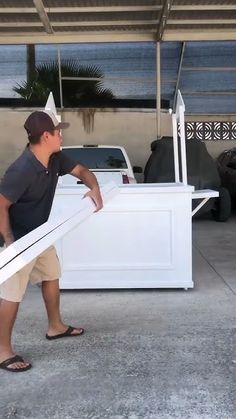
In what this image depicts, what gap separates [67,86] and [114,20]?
377 cm

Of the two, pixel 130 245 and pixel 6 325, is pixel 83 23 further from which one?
pixel 6 325

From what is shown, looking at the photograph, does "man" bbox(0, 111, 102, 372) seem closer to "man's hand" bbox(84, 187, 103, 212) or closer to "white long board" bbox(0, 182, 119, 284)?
"man's hand" bbox(84, 187, 103, 212)

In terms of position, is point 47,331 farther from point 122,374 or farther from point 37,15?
point 37,15

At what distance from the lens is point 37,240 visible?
331 centimetres

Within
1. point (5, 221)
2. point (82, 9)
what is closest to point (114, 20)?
point (82, 9)

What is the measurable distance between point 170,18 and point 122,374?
24.8 ft

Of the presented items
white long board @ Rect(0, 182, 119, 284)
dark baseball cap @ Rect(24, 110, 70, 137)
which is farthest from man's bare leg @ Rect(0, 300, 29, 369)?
dark baseball cap @ Rect(24, 110, 70, 137)

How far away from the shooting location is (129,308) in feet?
16.3

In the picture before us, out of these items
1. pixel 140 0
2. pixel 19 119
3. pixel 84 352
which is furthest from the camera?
pixel 19 119

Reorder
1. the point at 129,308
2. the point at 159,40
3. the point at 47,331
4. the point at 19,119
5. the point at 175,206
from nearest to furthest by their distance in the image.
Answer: the point at 47,331
the point at 129,308
the point at 175,206
the point at 159,40
the point at 19,119

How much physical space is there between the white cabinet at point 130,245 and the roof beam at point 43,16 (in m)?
4.32

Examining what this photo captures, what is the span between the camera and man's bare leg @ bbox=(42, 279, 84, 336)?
412cm

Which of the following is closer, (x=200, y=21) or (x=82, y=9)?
(x=82, y=9)

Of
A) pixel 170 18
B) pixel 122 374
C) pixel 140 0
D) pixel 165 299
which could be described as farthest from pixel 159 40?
pixel 122 374
